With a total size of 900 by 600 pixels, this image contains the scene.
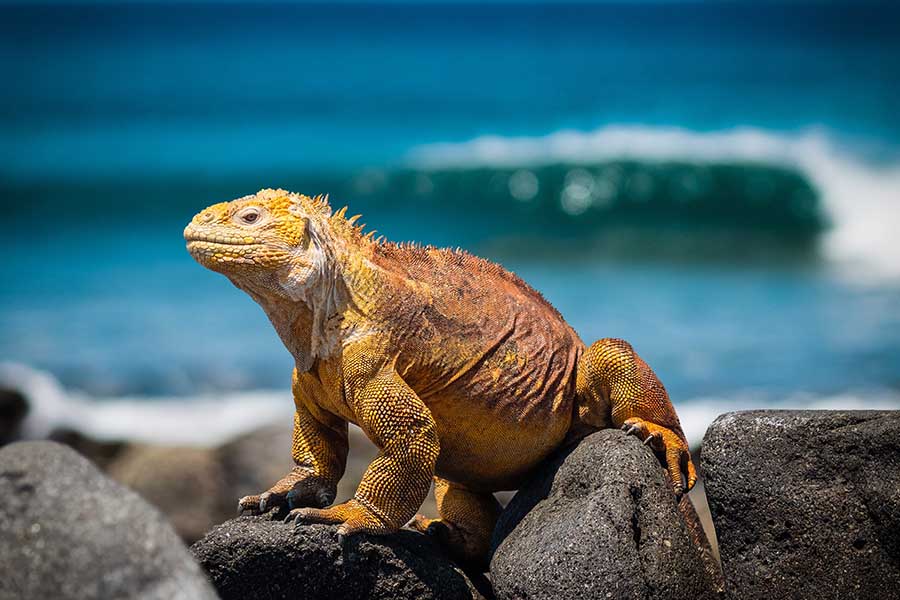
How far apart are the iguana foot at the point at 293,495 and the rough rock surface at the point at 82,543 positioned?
2068mm

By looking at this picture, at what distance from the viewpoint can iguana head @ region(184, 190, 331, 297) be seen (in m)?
5.80

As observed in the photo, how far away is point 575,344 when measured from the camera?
6.79 m

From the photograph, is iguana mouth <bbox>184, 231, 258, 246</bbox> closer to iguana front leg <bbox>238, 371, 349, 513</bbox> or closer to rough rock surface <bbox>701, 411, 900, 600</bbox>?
iguana front leg <bbox>238, 371, 349, 513</bbox>

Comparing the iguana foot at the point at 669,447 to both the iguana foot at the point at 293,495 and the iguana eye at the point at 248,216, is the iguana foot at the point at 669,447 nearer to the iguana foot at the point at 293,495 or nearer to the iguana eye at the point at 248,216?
the iguana foot at the point at 293,495

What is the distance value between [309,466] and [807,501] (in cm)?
278

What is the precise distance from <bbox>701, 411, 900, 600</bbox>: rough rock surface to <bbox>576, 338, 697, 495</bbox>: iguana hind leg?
495 millimetres

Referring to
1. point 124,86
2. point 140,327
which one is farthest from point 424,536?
point 124,86

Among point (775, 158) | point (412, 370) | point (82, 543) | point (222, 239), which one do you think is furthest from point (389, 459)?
point (775, 158)

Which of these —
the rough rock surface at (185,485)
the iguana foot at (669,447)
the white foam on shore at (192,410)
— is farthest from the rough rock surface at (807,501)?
the white foam on shore at (192,410)

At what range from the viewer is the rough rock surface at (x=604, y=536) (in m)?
5.74

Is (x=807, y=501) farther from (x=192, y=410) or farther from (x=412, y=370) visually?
(x=192, y=410)

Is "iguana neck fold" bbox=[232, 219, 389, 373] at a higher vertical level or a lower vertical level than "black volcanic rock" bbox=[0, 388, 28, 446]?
higher

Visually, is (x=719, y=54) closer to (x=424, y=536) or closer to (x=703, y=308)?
(x=703, y=308)

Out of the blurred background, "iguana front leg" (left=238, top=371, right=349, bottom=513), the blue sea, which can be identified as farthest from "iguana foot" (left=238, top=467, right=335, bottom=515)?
the blue sea
